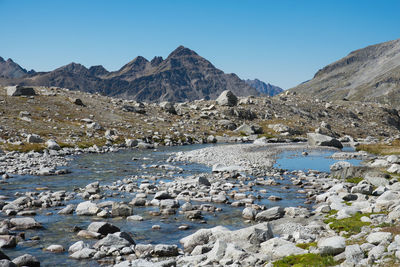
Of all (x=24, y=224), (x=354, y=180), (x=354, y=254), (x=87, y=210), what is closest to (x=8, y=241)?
(x=24, y=224)

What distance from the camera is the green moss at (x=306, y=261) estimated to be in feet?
31.4

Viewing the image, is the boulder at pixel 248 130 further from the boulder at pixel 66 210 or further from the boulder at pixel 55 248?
the boulder at pixel 55 248

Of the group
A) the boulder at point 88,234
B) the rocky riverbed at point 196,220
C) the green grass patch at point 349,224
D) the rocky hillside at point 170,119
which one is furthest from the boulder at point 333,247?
the rocky hillside at point 170,119

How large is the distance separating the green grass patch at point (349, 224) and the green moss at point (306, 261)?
11.8 ft

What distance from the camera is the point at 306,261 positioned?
9977 mm

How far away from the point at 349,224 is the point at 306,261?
5487 millimetres

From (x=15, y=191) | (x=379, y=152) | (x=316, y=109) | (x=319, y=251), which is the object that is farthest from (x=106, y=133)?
(x=316, y=109)

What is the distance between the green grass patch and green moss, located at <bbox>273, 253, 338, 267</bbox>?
361 centimetres

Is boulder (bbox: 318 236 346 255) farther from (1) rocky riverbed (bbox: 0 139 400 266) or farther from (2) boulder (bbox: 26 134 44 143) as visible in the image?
(2) boulder (bbox: 26 134 44 143)

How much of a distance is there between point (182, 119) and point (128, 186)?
7304cm

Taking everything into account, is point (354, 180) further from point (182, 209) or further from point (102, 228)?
point (102, 228)

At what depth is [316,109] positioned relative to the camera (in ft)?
444

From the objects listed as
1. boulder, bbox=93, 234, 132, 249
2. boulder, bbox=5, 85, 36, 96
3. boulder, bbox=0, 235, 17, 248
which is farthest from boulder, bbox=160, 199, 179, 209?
boulder, bbox=5, 85, 36, 96

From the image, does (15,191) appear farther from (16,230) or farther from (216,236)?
(216,236)
